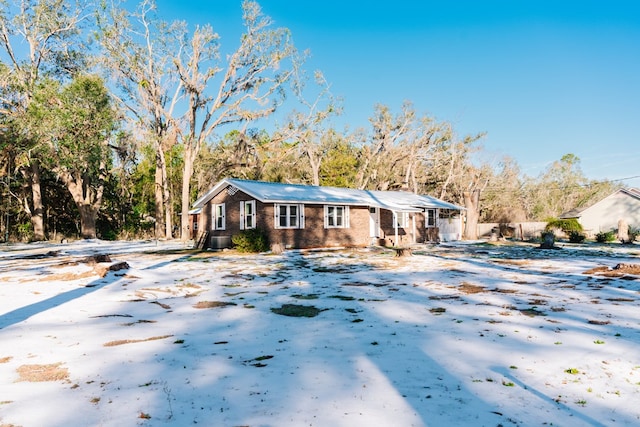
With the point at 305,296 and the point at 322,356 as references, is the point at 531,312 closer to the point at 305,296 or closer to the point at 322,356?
the point at 322,356

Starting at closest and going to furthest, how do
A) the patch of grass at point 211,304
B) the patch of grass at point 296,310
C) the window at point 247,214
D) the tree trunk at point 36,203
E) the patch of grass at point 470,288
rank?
1. the patch of grass at point 296,310
2. the patch of grass at point 211,304
3. the patch of grass at point 470,288
4. the window at point 247,214
5. the tree trunk at point 36,203

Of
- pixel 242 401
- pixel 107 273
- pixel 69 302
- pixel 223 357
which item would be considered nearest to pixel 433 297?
pixel 223 357

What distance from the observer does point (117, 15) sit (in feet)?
96.6

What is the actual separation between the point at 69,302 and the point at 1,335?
2.25m

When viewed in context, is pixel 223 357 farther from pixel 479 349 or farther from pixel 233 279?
pixel 233 279

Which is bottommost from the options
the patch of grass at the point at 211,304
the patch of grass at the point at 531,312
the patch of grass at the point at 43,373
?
the patch of grass at the point at 531,312

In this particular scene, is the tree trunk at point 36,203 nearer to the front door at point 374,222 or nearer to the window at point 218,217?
the window at point 218,217

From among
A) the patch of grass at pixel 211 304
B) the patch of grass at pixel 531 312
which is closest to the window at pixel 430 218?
the patch of grass at pixel 531 312

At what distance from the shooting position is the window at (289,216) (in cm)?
2116

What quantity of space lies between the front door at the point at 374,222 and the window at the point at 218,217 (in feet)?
31.1

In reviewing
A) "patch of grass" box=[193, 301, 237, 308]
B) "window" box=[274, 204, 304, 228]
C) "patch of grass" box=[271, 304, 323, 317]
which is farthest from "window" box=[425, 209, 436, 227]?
"patch of grass" box=[193, 301, 237, 308]

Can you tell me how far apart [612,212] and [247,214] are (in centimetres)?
3508

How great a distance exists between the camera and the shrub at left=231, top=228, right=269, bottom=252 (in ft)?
64.1

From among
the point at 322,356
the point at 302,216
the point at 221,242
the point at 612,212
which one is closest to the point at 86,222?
the point at 221,242
